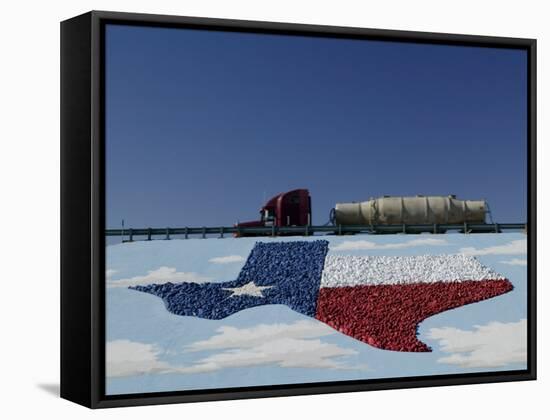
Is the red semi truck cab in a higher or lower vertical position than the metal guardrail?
higher

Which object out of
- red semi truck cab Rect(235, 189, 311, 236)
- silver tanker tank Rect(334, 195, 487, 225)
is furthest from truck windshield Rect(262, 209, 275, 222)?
silver tanker tank Rect(334, 195, 487, 225)

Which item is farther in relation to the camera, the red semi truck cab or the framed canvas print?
the red semi truck cab

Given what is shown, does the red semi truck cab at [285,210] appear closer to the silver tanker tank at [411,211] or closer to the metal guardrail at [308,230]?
the metal guardrail at [308,230]

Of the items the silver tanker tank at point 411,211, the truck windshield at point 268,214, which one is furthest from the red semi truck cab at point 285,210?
the silver tanker tank at point 411,211

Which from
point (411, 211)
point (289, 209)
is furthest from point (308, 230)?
point (411, 211)

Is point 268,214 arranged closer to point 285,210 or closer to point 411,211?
point 285,210

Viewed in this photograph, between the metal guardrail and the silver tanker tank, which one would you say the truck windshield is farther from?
the silver tanker tank

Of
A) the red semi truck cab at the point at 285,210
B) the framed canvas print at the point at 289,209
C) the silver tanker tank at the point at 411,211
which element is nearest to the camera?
the framed canvas print at the point at 289,209
